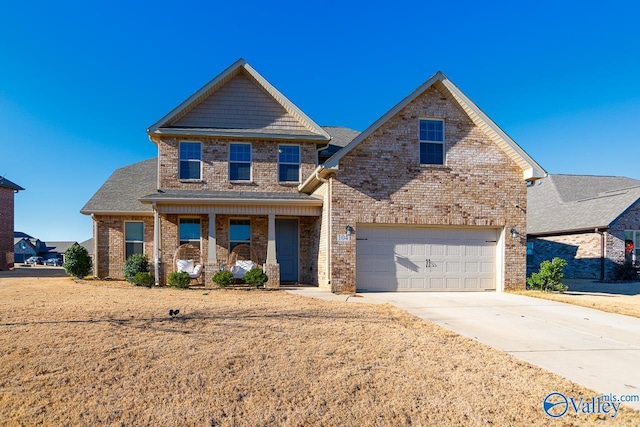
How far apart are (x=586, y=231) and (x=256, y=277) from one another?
16340 millimetres

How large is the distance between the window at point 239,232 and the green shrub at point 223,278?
244 centimetres

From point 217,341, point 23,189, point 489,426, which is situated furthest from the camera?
point 23,189

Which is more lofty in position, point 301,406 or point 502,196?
point 502,196

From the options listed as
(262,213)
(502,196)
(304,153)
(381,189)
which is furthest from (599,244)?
(262,213)

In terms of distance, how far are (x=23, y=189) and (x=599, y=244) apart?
36177 mm

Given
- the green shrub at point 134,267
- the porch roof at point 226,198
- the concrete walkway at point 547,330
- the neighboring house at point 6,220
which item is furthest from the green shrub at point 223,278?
the neighboring house at point 6,220

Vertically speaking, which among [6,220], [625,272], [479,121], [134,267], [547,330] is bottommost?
[625,272]

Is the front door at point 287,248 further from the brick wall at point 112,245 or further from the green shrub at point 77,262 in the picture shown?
the green shrub at point 77,262

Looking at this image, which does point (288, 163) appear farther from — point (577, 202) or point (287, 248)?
point (577, 202)

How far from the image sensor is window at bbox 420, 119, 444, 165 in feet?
44.2

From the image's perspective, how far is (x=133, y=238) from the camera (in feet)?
56.9

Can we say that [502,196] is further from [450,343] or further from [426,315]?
[450,343]

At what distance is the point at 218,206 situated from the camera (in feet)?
46.3

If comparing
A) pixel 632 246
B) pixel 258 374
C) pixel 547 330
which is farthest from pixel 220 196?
pixel 632 246
